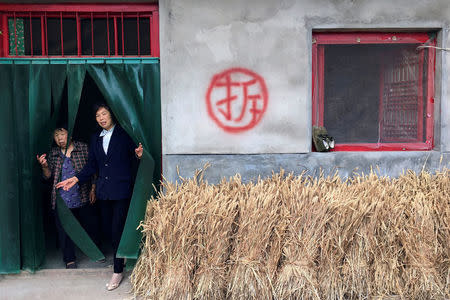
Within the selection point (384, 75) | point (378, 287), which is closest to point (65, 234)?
point (378, 287)

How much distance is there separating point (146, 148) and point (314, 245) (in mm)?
1896

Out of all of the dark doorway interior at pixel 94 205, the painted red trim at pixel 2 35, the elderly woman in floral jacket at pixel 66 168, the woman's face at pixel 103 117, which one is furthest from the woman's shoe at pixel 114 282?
the painted red trim at pixel 2 35

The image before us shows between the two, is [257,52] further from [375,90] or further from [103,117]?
[103,117]

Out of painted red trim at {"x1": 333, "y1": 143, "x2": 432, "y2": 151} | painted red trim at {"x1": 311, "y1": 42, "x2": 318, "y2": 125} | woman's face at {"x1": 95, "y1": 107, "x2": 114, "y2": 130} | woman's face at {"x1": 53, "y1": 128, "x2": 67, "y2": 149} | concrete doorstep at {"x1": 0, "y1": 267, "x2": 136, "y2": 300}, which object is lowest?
concrete doorstep at {"x1": 0, "y1": 267, "x2": 136, "y2": 300}

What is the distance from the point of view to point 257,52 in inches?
177

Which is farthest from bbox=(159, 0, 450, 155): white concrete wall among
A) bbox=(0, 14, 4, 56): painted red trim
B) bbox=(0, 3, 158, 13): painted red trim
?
bbox=(0, 14, 4, 56): painted red trim

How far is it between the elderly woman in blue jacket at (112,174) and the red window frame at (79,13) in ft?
2.69

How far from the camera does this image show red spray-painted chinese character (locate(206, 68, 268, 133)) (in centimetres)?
450

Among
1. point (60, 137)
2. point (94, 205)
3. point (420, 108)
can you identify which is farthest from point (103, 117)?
point (420, 108)

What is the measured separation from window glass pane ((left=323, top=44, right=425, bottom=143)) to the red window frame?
1.92 meters

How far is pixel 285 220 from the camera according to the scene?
3.64m

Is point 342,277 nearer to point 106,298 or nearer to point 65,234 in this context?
point 106,298

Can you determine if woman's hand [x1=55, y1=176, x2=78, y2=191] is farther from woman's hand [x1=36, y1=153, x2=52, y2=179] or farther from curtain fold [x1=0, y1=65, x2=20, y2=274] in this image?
curtain fold [x1=0, y1=65, x2=20, y2=274]

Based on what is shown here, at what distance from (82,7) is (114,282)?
2842mm
